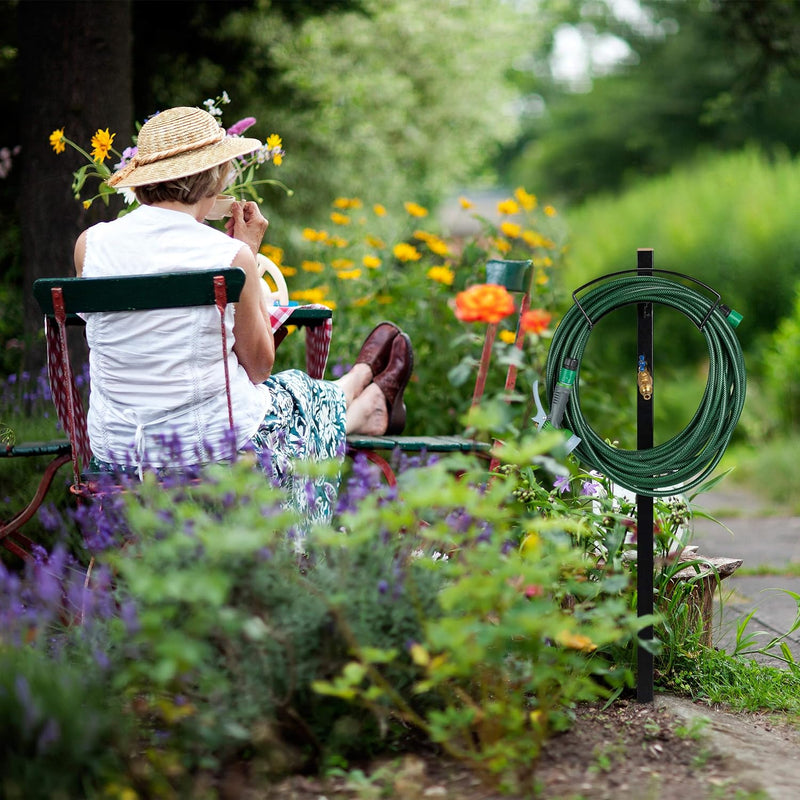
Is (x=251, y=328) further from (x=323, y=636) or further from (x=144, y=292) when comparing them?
(x=323, y=636)

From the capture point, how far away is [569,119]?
23156 mm

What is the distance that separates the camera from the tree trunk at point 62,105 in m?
4.84

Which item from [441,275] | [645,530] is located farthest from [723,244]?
[645,530]

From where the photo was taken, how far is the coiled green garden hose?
2723 mm

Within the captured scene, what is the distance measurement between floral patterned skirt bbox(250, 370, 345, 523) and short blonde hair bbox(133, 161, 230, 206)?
1.97 feet

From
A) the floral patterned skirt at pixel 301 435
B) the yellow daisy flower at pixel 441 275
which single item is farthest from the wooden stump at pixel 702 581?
the yellow daisy flower at pixel 441 275

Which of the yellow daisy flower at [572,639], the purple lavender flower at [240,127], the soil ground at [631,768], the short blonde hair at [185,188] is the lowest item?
the soil ground at [631,768]

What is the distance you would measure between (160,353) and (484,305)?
108 cm

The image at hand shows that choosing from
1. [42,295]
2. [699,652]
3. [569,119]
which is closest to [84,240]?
[42,295]

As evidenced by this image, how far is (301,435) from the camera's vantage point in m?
3.21

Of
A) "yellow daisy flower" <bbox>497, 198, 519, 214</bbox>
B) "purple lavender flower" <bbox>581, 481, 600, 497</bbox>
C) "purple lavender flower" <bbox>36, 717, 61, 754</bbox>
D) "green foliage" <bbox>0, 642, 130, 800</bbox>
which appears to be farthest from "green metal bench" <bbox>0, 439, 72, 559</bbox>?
"yellow daisy flower" <bbox>497, 198, 519, 214</bbox>

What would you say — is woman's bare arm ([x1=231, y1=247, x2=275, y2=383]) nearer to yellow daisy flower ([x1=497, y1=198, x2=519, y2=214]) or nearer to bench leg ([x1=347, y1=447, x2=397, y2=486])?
bench leg ([x1=347, y1=447, x2=397, y2=486])

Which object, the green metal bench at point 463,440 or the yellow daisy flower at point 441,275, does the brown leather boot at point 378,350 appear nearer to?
the green metal bench at point 463,440

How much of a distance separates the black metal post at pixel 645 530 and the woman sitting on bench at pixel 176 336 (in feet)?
2.94
